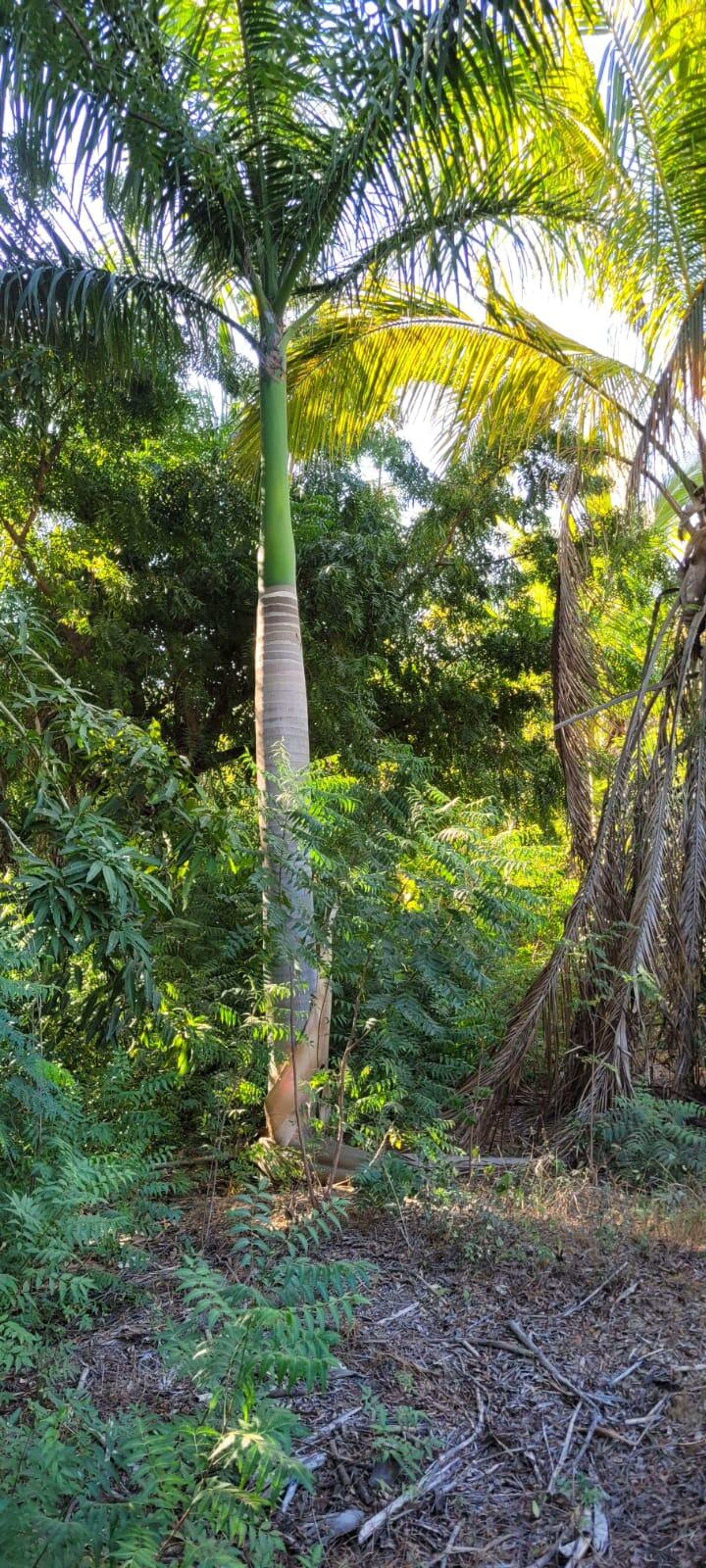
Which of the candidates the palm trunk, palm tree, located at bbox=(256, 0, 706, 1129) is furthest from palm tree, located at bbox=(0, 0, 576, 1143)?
palm tree, located at bbox=(256, 0, 706, 1129)

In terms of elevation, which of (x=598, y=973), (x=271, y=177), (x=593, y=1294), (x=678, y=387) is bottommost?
(x=593, y=1294)

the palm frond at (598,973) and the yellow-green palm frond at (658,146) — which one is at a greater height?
the yellow-green palm frond at (658,146)

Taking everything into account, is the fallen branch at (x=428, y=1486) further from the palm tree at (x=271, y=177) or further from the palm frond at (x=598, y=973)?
the palm frond at (x=598, y=973)

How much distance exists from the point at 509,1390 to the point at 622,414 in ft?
18.5

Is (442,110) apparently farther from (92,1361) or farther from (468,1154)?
(92,1361)

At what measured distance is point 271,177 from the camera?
5.05 meters

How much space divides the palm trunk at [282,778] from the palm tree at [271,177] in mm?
11

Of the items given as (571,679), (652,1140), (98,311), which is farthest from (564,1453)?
(98,311)

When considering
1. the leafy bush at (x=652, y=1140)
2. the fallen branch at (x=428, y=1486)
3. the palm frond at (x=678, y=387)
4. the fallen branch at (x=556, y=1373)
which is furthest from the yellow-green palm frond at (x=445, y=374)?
the fallen branch at (x=428, y=1486)

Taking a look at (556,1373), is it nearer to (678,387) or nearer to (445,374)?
(678,387)

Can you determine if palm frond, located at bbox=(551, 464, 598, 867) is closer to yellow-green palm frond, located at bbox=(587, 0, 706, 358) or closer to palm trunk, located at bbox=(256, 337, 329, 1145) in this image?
yellow-green palm frond, located at bbox=(587, 0, 706, 358)

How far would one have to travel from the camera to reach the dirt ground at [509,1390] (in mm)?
2254

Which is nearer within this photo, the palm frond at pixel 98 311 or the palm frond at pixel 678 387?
the palm frond at pixel 98 311

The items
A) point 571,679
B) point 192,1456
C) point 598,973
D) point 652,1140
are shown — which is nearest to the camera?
point 192,1456
